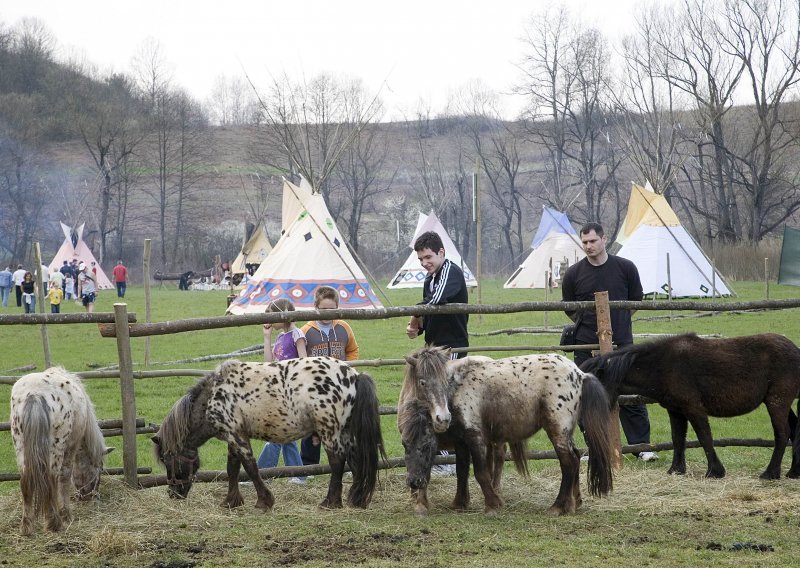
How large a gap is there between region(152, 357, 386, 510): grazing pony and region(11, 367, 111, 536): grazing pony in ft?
1.77

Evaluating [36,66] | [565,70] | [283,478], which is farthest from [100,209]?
[283,478]

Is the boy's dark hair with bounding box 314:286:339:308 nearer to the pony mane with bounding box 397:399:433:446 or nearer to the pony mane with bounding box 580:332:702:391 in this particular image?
the pony mane with bounding box 397:399:433:446

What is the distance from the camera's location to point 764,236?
4375cm

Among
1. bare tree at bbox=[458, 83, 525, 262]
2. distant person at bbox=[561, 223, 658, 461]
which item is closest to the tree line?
bare tree at bbox=[458, 83, 525, 262]

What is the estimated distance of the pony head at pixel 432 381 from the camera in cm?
529

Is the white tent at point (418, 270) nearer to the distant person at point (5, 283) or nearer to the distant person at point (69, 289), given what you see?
the distant person at point (69, 289)

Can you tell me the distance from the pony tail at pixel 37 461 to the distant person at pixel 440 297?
2461mm

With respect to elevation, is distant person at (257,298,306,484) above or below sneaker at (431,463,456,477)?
above

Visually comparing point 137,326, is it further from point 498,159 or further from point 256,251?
point 498,159

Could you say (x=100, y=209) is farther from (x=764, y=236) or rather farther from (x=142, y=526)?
(x=142, y=526)

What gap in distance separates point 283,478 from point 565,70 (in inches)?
1781

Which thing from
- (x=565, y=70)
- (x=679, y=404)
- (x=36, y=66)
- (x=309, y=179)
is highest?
(x=36, y=66)

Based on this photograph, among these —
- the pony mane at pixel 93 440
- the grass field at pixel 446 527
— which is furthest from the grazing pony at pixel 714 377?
the pony mane at pixel 93 440

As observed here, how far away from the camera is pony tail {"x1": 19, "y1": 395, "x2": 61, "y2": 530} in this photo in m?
5.00
